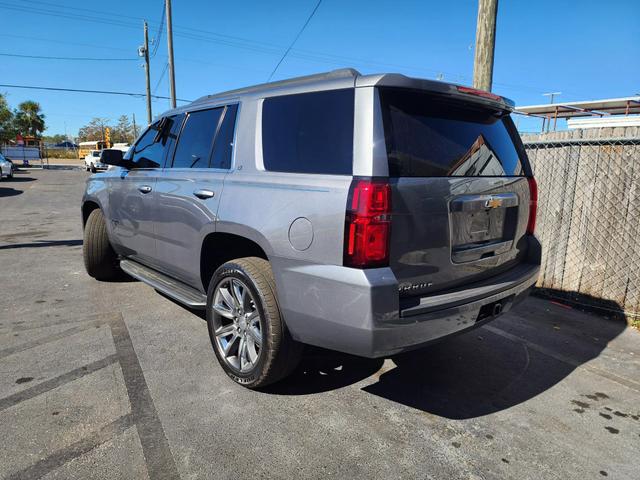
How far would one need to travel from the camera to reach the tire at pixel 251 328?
272 cm

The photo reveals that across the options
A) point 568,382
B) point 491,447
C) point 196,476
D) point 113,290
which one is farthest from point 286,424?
point 113,290

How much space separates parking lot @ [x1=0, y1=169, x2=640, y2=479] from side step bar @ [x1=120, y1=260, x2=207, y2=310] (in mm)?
432

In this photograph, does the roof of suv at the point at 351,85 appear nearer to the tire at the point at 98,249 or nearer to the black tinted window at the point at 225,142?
the black tinted window at the point at 225,142

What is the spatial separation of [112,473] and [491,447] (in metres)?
2.03

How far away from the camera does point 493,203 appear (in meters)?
2.79

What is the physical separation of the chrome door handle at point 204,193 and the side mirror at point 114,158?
1.70m

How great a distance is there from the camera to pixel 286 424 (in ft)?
8.78

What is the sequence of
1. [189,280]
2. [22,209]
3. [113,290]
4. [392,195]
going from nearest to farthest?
[392,195] < [189,280] < [113,290] < [22,209]

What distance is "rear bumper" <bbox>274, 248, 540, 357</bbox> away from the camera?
225cm

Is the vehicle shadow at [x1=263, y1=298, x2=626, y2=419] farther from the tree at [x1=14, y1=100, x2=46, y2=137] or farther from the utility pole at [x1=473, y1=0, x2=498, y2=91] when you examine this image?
the tree at [x1=14, y1=100, x2=46, y2=137]

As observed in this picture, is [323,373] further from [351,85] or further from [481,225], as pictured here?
[351,85]

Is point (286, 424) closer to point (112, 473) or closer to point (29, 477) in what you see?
point (112, 473)

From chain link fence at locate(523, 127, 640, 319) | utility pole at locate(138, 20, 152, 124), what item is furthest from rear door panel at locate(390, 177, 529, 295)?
utility pole at locate(138, 20, 152, 124)

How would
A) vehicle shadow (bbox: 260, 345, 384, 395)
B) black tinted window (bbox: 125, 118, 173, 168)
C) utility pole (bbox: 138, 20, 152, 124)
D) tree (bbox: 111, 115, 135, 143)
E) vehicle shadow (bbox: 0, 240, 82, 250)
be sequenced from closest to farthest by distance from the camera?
vehicle shadow (bbox: 260, 345, 384, 395)
black tinted window (bbox: 125, 118, 173, 168)
vehicle shadow (bbox: 0, 240, 82, 250)
utility pole (bbox: 138, 20, 152, 124)
tree (bbox: 111, 115, 135, 143)
